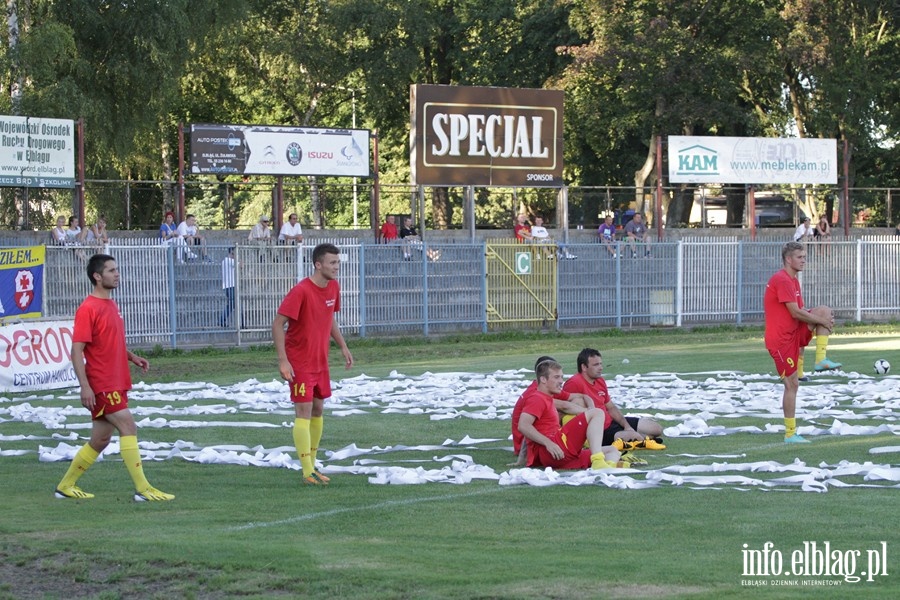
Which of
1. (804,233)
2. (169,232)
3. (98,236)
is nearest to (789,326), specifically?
(98,236)

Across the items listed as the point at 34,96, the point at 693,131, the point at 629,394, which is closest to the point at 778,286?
the point at 629,394

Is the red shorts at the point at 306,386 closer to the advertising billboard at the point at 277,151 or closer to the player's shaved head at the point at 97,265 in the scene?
the player's shaved head at the point at 97,265

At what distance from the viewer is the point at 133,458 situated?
1078 cm

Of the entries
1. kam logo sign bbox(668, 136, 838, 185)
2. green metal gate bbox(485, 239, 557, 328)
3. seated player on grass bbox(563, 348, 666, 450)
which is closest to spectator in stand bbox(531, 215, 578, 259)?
green metal gate bbox(485, 239, 557, 328)

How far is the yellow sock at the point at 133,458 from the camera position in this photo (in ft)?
35.2

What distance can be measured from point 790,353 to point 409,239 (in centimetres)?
2121

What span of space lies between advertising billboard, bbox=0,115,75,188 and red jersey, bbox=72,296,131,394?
2069 centimetres

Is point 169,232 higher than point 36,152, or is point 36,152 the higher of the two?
point 36,152

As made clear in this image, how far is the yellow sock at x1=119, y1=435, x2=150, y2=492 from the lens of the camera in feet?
35.2

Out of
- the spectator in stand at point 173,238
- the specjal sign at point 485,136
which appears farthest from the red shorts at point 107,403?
the specjal sign at point 485,136

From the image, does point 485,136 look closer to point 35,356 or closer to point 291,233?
point 291,233

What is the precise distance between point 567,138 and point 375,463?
45.8 m

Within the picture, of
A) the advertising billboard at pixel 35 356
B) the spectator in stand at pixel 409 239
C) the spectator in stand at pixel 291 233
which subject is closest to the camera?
the advertising billboard at pixel 35 356

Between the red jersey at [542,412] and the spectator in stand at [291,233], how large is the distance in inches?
817
